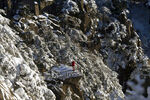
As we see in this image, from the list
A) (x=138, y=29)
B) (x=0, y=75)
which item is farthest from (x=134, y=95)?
(x=0, y=75)

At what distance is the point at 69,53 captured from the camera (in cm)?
3081

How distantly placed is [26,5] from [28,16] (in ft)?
6.92

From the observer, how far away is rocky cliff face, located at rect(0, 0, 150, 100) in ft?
65.8

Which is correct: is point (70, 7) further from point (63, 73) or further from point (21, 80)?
point (21, 80)

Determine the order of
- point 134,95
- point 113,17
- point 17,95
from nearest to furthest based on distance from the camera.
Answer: point 17,95
point 134,95
point 113,17

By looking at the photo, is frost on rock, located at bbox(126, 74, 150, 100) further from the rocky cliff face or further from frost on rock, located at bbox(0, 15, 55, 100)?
frost on rock, located at bbox(0, 15, 55, 100)

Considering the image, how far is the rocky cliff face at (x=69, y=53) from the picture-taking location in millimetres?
20047

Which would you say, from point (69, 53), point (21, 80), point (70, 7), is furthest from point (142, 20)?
point (21, 80)

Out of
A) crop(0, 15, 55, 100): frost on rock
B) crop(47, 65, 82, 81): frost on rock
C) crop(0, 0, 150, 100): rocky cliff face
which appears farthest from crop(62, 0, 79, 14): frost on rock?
crop(0, 15, 55, 100): frost on rock

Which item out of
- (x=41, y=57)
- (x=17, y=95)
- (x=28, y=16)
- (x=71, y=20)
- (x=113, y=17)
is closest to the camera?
(x=17, y=95)

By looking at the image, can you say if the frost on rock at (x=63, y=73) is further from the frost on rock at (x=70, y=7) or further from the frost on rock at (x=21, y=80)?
the frost on rock at (x=70, y=7)

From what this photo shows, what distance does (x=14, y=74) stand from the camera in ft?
61.2

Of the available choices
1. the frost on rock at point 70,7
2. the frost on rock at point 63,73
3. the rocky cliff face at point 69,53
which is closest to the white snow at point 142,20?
the rocky cliff face at point 69,53

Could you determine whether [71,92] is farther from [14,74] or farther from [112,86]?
[112,86]
